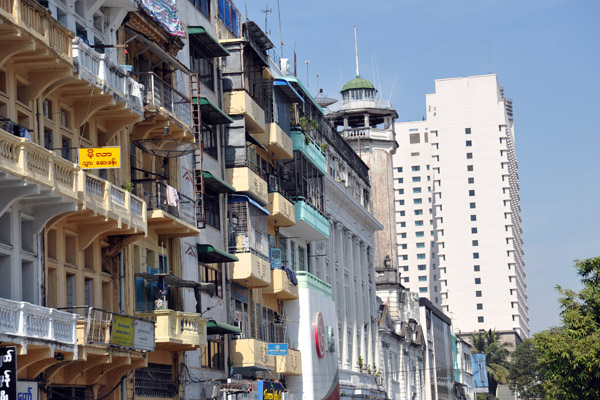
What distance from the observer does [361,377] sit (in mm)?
73750

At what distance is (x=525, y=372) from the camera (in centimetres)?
13688

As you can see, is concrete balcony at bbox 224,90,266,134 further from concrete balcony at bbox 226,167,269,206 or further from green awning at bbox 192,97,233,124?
concrete balcony at bbox 226,167,269,206

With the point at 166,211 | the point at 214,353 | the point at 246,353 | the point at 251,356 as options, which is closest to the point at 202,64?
the point at 166,211

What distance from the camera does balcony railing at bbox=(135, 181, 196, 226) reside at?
38844mm

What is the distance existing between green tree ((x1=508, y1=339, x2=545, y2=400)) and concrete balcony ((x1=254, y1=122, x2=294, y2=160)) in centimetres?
7803

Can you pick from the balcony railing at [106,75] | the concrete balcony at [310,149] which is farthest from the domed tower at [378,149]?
the balcony railing at [106,75]

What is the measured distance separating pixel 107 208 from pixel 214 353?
51.5ft

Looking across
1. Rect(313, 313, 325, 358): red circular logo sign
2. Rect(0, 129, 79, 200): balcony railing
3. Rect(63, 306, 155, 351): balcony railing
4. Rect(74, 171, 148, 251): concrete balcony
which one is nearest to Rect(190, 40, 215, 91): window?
Rect(74, 171, 148, 251): concrete balcony

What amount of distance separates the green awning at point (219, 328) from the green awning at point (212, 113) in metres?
8.55

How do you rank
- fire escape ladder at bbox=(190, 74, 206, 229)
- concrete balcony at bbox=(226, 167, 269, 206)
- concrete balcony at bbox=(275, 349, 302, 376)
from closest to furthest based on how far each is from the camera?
fire escape ladder at bbox=(190, 74, 206, 229) → concrete balcony at bbox=(226, 167, 269, 206) → concrete balcony at bbox=(275, 349, 302, 376)

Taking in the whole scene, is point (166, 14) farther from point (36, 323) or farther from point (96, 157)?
point (36, 323)

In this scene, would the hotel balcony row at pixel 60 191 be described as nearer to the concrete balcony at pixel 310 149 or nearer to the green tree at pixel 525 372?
the concrete balcony at pixel 310 149

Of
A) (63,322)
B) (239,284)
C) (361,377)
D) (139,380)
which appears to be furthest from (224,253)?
(361,377)

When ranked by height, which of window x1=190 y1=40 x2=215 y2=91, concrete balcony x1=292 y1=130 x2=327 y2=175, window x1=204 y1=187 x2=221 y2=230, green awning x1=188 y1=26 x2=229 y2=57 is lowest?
window x1=204 y1=187 x2=221 y2=230
